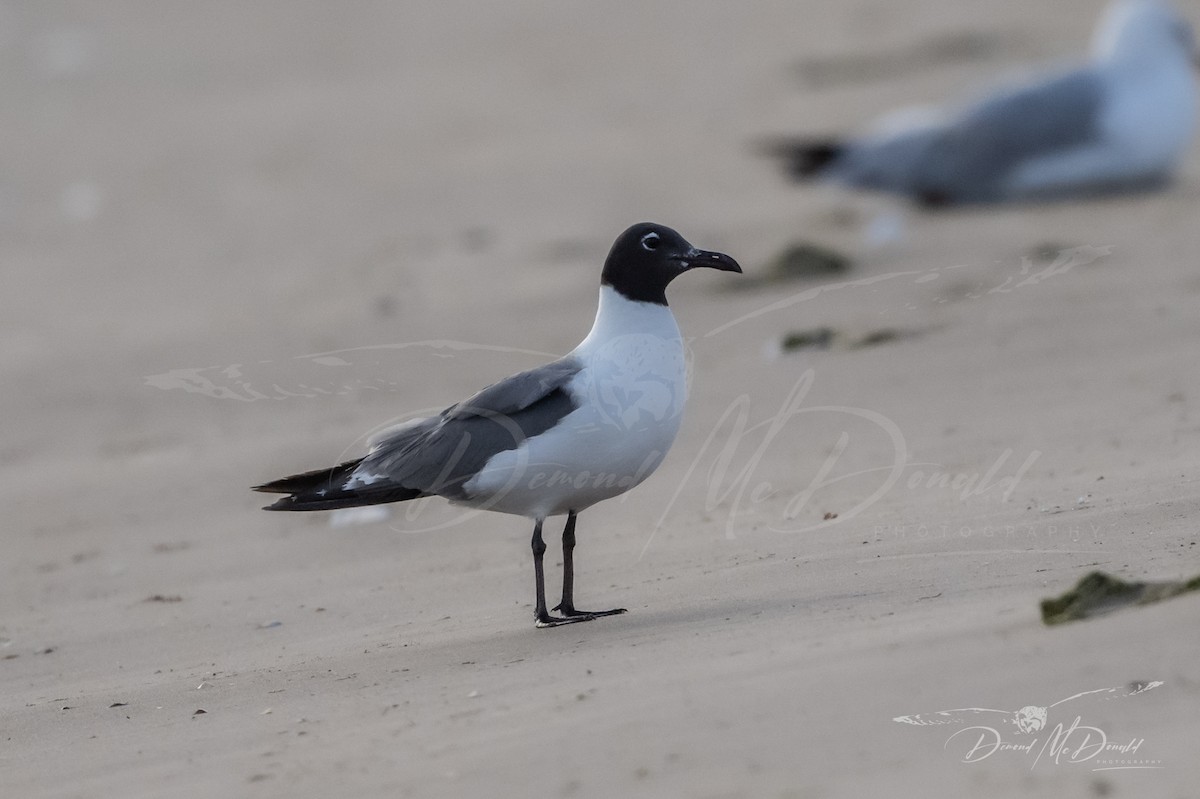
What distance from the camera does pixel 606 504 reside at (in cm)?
686

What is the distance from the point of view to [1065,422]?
6.61 metres

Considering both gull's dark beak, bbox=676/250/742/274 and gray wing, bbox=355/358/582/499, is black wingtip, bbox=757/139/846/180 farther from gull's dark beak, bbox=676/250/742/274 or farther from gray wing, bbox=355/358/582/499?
gray wing, bbox=355/358/582/499

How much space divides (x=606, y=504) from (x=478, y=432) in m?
1.49

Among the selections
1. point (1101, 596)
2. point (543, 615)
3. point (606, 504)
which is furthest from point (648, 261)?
point (1101, 596)

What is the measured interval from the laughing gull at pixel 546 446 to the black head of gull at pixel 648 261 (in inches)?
4.8

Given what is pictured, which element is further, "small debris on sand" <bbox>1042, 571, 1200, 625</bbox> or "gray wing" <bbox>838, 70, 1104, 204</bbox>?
"gray wing" <bbox>838, 70, 1104, 204</bbox>

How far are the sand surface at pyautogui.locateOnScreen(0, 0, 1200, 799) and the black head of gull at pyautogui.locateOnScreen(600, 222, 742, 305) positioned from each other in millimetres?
933

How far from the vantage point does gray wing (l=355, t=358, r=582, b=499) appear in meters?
5.41

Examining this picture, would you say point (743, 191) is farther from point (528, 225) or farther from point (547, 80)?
point (547, 80)
